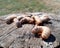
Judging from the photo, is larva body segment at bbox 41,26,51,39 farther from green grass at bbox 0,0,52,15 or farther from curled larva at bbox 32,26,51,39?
green grass at bbox 0,0,52,15

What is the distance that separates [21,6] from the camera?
9.27 metres

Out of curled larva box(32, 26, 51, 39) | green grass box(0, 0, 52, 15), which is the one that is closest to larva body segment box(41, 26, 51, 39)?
curled larva box(32, 26, 51, 39)

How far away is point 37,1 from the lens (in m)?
10.1

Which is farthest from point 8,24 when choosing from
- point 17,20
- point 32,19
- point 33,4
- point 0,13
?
point 33,4

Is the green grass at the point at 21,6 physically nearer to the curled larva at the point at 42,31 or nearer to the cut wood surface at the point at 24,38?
the cut wood surface at the point at 24,38

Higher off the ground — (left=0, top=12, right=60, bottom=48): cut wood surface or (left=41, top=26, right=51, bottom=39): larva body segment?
(left=41, top=26, right=51, bottom=39): larva body segment

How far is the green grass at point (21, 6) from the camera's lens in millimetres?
8711

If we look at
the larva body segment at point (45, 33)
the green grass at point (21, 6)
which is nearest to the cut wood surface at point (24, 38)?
the larva body segment at point (45, 33)

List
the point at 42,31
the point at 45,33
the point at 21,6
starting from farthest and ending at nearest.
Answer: the point at 21,6 < the point at 42,31 < the point at 45,33

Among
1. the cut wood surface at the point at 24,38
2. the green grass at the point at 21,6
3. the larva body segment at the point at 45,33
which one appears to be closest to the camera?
the cut wood surface at the point at 24,38

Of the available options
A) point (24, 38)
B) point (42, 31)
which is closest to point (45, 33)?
point (42, 31)

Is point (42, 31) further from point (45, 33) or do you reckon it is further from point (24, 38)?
point (24, 38)

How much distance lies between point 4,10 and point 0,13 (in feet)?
1.69

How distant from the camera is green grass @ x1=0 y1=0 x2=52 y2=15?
8.71 meters
